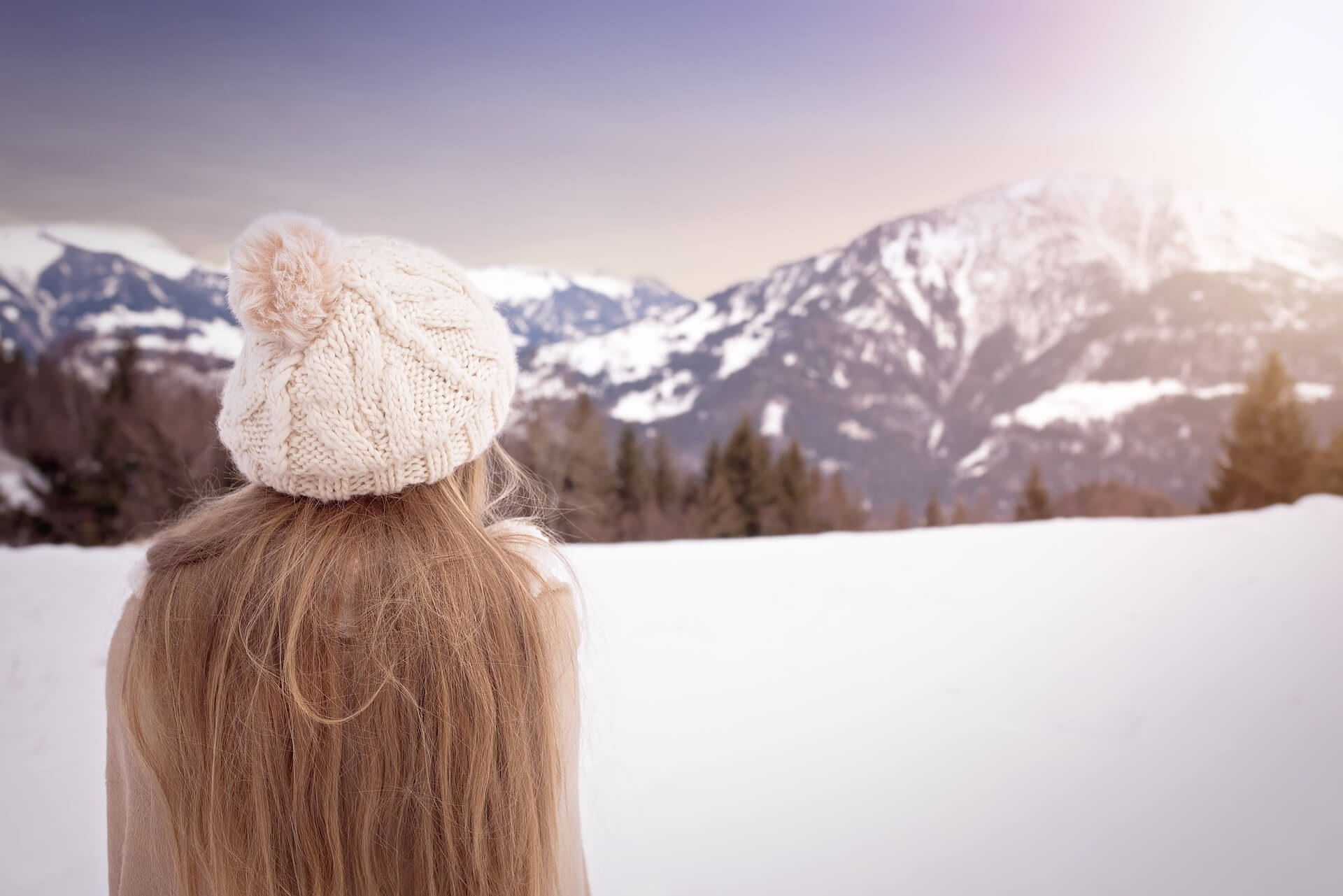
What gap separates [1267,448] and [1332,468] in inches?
89.1

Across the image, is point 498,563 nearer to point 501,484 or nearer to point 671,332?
point 501,484

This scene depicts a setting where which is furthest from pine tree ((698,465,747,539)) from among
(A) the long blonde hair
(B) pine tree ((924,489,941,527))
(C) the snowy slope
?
(A) the long blonde hair

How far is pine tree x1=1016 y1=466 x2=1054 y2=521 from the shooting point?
37.2 metres

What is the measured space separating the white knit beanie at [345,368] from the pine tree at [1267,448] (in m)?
37.4

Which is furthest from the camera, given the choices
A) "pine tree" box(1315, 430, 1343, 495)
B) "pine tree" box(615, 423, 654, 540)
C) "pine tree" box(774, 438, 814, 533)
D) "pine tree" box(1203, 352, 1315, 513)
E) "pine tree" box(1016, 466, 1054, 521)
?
"pine tree" box(1016, 466, 1054, 521)

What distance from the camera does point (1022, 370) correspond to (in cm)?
17500

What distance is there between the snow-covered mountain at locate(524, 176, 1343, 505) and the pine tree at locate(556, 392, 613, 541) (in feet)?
303

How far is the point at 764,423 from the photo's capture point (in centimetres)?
14312

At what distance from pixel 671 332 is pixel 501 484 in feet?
610

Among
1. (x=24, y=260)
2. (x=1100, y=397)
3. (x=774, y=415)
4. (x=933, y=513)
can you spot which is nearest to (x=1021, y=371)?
(x=1100, y=397)

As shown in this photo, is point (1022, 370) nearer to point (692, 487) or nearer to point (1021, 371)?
point (1021, 371)

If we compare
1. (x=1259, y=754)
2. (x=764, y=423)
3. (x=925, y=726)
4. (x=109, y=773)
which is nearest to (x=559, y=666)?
(x=109, y=773)

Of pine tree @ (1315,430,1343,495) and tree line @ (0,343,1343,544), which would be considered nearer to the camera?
tree line @ (0,343,1343,544)

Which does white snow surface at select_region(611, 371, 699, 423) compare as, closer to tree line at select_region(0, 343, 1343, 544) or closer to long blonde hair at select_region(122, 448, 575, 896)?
tree line at select_region(0, 343, 1343, 544)
